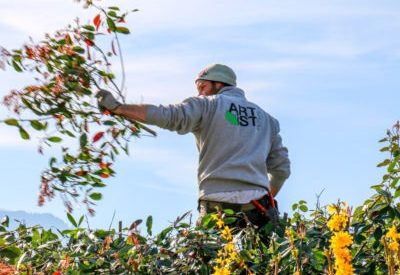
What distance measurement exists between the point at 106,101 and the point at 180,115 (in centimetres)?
57

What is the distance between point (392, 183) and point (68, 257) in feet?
9.34

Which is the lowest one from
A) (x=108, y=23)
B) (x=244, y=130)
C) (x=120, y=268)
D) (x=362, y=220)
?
(x=120, y=268)

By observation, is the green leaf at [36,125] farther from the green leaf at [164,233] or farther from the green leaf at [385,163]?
the green leaf at [385,163]

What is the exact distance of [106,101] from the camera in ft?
17.1

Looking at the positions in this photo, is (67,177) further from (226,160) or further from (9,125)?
(226,160)

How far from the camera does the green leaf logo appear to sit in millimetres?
5762

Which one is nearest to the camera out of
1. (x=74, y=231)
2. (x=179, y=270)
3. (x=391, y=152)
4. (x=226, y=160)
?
(x=179, y=270)

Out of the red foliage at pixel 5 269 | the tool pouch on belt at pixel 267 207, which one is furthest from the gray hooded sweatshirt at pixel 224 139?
the red foliage at pixel 5 269

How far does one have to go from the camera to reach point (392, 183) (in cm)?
596

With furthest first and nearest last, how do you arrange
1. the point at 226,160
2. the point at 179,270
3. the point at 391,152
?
the point at 391,152, the point at 226,160, the point at 179,270

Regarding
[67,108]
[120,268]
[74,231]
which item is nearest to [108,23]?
[67,108]

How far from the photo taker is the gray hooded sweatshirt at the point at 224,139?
562cm

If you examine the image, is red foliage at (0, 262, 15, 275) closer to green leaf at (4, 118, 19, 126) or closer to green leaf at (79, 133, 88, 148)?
green leaf at (4, 118, 19, 126)

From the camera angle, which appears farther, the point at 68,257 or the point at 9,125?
the point at 9,125
